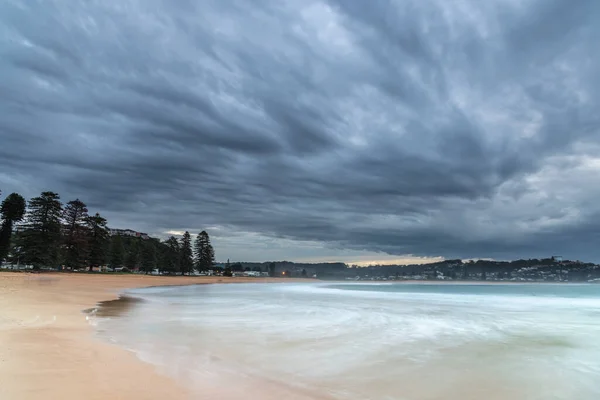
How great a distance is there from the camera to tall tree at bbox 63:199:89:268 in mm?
57969

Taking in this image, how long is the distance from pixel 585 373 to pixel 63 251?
212 ft

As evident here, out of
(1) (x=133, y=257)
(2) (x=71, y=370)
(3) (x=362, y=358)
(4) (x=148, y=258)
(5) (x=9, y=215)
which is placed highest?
(5) (x=9, y=215)

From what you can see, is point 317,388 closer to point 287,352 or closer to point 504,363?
point 287,352

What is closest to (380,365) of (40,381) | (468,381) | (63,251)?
(468,381)

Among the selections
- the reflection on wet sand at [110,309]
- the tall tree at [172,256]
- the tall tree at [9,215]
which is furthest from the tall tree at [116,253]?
the reflection on wet sand at [110,309]

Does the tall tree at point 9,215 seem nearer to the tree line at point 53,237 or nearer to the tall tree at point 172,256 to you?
the tree line at point 53,237

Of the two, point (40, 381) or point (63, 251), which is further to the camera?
point (63, 251)

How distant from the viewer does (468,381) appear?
6879 millimetres

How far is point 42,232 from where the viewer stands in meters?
51.1

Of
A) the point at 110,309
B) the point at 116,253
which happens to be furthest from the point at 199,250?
the point at 110,309

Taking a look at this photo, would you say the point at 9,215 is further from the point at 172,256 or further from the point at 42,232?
the point at 172,256

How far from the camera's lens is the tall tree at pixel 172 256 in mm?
92375

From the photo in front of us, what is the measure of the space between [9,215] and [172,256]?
40352mm

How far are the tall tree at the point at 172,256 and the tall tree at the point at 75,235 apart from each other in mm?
31958
